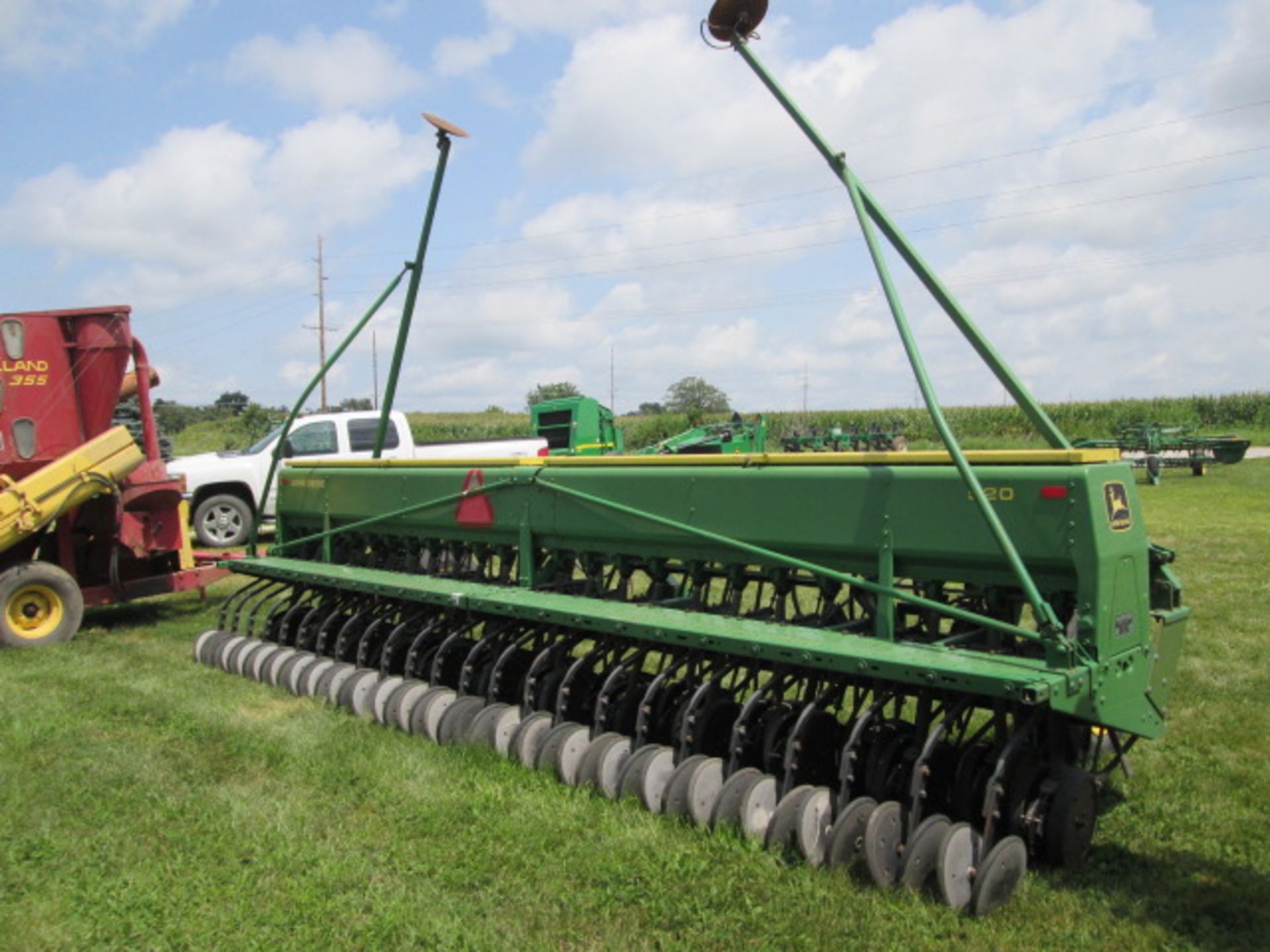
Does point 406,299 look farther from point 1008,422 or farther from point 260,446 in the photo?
point 1008,422

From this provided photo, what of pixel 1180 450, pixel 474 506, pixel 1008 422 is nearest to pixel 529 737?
pixel 474 506

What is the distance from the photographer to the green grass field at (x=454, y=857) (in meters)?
3.82

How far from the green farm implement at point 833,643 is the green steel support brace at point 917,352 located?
0.01 metres

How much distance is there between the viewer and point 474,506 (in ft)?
23.3

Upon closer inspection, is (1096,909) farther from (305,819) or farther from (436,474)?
(436,474)

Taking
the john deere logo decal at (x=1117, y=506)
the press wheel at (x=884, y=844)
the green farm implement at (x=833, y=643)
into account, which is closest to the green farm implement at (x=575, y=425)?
the green farm implement at (x=833, y=643)

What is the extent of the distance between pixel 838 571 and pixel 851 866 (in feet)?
4.66

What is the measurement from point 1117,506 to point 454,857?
307 cm

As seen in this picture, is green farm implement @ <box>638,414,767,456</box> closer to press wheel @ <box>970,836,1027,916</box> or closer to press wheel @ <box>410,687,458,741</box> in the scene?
press wheel @ <box>410,687,458,741</box>

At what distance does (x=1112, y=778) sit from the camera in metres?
5.27

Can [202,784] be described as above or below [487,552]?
below

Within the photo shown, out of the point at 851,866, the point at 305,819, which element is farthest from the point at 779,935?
the point at 305,819

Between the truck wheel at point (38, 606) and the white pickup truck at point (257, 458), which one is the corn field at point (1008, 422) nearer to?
the white pickup truck at point (257, 458)

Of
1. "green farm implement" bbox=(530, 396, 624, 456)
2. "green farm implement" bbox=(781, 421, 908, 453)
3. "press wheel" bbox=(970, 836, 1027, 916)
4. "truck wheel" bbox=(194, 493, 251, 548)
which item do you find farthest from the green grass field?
"green farm implement" bbox=(781, 421, 908, 453)
